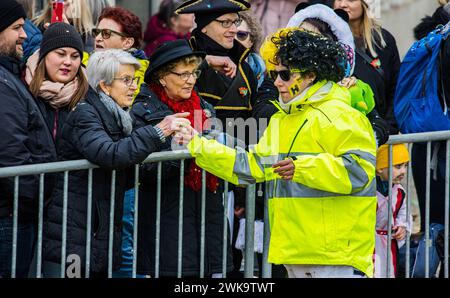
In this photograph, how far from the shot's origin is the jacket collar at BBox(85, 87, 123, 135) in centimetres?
871

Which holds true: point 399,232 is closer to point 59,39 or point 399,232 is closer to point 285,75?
point 285,75

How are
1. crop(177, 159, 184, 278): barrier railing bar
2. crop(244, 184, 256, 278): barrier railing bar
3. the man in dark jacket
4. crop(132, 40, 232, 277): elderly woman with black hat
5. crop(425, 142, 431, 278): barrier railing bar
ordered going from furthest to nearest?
1. crop(425, 142, 431, 278): barrier railing bar
2. crop(244, 184, 256, 278): barrier railing bar
3. crop(132, 40, 232, 277): elderly woman with black hat
4. crop(177, 159, 184, 278): barrier railing bar
5. the man in dark jacket

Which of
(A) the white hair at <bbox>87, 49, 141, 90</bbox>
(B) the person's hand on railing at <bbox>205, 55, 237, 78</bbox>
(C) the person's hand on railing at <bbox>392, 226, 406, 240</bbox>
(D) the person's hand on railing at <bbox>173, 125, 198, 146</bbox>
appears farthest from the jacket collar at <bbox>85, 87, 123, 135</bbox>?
(C) the person's hand on railing at <bbox>392, 226, 406, 240</bbox>

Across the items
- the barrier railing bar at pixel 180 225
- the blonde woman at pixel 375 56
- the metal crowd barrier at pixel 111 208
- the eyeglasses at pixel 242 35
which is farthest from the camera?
the eyeglasses at pixel 242 35

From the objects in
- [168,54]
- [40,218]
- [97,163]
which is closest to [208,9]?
[168,54]

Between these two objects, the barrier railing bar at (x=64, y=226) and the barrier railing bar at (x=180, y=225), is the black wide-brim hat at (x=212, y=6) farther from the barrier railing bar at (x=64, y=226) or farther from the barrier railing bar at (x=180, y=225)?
the barrier railing bar at (x=64, y=226)

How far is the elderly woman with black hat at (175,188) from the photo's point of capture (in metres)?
8.95

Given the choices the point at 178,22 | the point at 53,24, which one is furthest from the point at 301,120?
the point at 178,22

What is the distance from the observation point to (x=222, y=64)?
385 inches

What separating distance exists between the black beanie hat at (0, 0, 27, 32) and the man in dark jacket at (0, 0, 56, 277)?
304 mm

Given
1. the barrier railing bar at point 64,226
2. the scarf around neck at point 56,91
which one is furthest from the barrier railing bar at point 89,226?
the scarf around neck at point 56,91

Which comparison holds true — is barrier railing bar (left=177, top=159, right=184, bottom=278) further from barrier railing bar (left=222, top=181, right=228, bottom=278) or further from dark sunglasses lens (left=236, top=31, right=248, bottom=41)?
dark sunglasses lens (left=236, top=31, right=248, bottom=41)

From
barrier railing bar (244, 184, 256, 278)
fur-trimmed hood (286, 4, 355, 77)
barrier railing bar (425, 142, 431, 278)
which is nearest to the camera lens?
barrier railing bar (244, 184, 256, 278)
